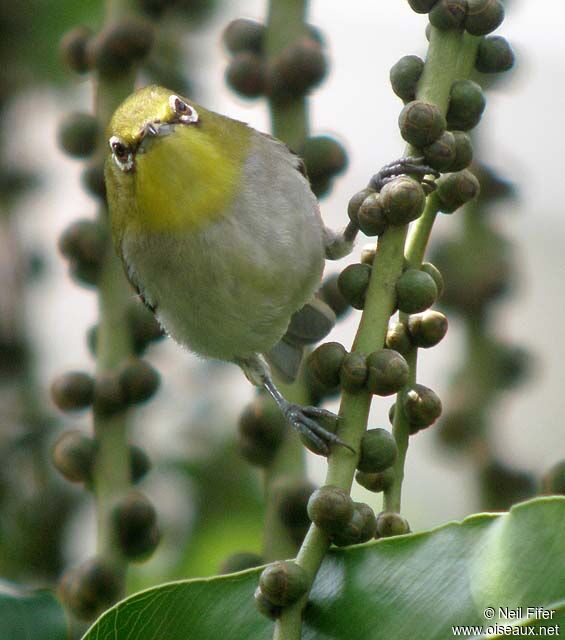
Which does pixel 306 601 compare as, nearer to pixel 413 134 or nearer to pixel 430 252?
pixel 413 134

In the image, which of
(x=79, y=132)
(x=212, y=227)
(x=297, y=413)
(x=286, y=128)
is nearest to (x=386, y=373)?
(x=297, y=413)

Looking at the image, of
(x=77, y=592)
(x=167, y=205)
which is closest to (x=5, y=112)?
(x=167, y=205)

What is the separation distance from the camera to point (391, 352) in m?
1.33

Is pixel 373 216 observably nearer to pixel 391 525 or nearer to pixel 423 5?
pixel 423 5

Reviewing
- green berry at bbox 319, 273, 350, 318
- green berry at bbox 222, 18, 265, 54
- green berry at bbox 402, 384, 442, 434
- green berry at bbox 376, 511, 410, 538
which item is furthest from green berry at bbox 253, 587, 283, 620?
green berry at bbox 222, 18, 265, 54

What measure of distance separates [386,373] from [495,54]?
0.46 metres

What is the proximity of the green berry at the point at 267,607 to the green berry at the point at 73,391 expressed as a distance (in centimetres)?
72

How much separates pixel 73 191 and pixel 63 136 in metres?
3.00

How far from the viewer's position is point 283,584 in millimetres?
1193

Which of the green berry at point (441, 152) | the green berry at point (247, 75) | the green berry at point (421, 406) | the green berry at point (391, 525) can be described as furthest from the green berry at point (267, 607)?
the green berry at point (247, 75)

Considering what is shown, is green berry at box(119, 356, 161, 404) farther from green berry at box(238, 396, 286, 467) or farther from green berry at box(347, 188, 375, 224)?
green berry at box(347, 188, 375, 224)

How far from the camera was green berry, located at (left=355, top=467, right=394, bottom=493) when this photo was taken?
4.60 feet

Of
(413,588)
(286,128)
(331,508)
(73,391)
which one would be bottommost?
(73,391)

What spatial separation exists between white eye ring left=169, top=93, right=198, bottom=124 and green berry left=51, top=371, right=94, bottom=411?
605mm
